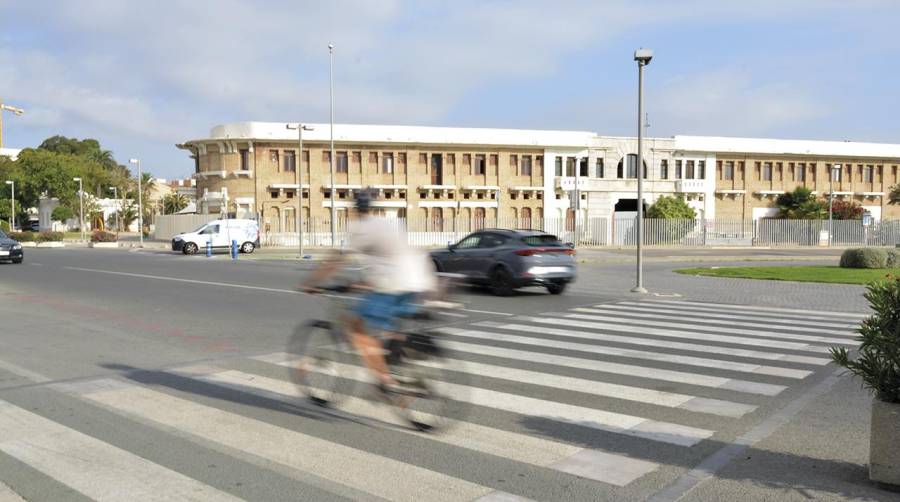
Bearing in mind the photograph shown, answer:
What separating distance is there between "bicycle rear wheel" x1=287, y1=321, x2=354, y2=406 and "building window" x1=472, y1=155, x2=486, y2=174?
54.4 meters

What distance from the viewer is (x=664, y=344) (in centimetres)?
998

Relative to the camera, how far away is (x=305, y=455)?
516cm

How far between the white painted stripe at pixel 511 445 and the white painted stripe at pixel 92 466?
183 centimetres

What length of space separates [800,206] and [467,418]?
65225 millimetres

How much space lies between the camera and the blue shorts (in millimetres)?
5703

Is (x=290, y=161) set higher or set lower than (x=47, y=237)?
higher

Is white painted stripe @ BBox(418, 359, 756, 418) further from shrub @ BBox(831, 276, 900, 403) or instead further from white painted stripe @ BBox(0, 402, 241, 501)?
white painted stripe @ BBox(0, 402, 241, 501)

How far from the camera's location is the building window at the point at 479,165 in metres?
60.4

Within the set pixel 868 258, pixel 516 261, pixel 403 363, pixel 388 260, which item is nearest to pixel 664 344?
pixel 403 363

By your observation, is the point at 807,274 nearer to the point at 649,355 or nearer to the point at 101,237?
the point at 649,355

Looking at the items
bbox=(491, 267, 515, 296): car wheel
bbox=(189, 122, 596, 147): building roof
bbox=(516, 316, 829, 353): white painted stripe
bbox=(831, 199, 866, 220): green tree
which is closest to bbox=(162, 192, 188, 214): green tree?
bbox=(189, 122, 596, 147): building roof

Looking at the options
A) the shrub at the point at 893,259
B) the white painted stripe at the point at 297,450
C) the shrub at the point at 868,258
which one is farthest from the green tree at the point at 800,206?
the white painted stripe at the point at 297,450

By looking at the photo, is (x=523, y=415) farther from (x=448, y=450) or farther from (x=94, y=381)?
(x=94, y=381)

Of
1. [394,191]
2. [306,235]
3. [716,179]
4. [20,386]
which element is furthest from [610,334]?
[716,179]
